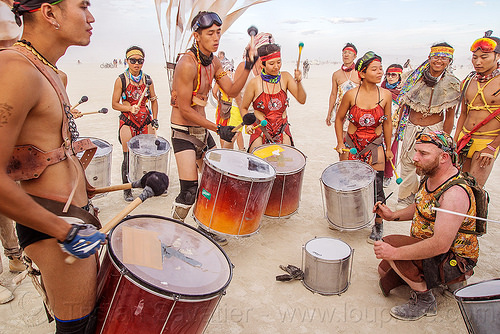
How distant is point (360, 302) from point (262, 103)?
2.67 meters

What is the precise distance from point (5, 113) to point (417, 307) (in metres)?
3.28

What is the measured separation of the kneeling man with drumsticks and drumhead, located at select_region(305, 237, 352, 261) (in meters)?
0.38

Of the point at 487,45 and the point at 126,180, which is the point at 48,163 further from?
the point at 487,45

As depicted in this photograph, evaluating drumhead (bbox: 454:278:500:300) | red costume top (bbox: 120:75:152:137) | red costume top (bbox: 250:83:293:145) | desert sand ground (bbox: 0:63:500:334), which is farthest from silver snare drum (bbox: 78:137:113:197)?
drumhead (bbox: 454:278:500:300)

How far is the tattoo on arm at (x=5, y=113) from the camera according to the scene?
51.9 inches

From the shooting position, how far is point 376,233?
167 inches

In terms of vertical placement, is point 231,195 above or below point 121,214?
below

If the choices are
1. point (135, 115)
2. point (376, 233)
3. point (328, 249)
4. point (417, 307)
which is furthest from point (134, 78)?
point (417, 307)

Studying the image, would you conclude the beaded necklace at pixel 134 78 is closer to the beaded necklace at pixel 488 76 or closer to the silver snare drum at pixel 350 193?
the silver snare drum at pixel 350 193

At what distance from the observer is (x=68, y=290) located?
66.1 inches

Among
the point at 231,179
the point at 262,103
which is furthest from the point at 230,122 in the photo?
the point at 231,179

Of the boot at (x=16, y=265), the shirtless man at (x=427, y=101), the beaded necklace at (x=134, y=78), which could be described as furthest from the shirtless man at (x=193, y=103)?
the shirtless man at (x=427, y=101)

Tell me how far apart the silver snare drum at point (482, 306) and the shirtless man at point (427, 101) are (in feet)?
9.19

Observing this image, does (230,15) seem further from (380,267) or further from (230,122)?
(380,267)
